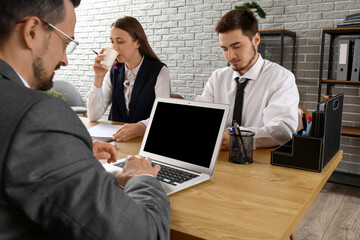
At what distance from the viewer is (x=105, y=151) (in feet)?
3.90

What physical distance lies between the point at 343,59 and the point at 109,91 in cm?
200

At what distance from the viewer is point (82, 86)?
4.91 meters

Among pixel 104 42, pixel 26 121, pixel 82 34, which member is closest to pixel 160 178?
pixel 26 121

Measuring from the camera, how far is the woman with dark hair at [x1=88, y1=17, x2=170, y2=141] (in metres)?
2.24

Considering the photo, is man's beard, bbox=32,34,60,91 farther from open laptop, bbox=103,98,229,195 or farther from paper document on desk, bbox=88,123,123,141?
paper document on desk, bbox=88,123,123,141

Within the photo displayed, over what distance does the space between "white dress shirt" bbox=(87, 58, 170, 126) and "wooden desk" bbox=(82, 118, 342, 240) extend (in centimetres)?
114

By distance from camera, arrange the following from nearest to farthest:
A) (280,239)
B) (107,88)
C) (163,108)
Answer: (280,239) < (163,108) < (107,88)

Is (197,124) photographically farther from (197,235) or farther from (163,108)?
(197,235)

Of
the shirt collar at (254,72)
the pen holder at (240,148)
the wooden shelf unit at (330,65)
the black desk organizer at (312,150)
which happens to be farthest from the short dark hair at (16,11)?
the wooden shelf unit at (330,65)

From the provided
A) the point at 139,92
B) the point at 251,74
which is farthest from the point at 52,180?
the point at 139,92

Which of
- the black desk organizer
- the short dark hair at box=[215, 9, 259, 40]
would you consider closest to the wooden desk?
the black desk organizer

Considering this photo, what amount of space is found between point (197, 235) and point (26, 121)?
0.42 m

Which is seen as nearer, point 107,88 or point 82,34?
point 107,88

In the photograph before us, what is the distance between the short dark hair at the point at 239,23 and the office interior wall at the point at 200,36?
163 centimetres
